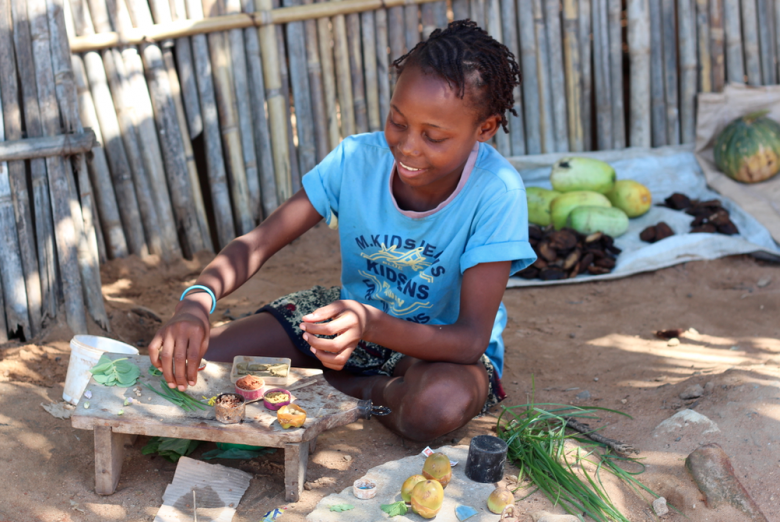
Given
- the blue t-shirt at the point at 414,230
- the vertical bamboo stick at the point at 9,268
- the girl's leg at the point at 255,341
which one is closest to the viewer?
the blue t-shirt at the point at 414,230

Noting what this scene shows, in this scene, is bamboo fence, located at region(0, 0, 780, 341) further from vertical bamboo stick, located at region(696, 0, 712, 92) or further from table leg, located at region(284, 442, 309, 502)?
table leg, located at region(284, 442, 309, 502)

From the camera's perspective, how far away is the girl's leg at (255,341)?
2.55 m

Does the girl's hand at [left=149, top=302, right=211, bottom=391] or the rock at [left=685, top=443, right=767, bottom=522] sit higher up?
the girl's hand at [left=149, top=302, right=211, bottom=391]

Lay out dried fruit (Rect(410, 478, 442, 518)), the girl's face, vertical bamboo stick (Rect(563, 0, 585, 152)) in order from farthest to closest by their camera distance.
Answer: vertical bamboo stick (Rect(563, 0, 585, 152))
the girl's face
dried fruit (Rect(410, 478, 442, 518))

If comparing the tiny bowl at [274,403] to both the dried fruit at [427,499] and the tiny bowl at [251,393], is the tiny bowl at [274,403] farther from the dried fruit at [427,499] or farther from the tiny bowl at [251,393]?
the dried fruit at [427,499]

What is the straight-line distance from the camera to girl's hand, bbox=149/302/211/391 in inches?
76.8

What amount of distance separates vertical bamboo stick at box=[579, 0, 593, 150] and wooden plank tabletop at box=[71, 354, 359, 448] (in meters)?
3.72

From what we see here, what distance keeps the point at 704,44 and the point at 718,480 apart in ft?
13.1

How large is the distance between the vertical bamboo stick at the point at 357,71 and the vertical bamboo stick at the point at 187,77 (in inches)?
40.5

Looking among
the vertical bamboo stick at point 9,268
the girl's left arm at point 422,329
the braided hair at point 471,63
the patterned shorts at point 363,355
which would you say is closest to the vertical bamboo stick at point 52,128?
the vertical bamboo stick at point 9,268

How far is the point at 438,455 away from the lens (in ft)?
6.60

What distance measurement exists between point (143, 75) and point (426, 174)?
252 cm

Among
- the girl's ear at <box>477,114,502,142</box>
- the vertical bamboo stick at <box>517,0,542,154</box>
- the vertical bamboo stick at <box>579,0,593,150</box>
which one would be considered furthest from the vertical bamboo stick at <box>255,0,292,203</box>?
the girl's ear at <box>477,114,502,142</box>

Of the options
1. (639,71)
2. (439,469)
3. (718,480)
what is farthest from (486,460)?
(639,71)
